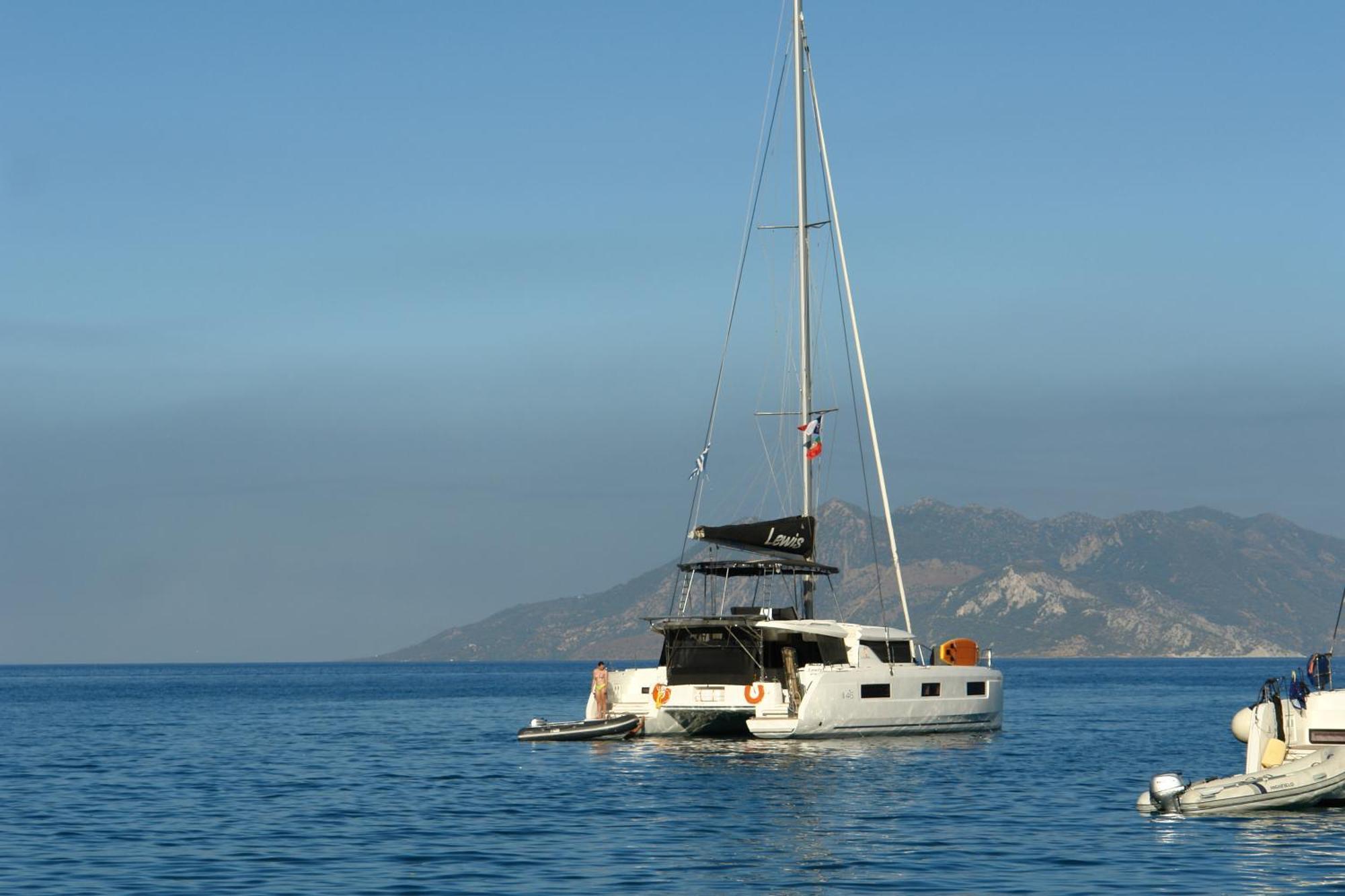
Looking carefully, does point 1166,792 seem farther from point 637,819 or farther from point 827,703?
point 827,703

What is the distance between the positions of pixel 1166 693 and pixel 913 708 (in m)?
65.9

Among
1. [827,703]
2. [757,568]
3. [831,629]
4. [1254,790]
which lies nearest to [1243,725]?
[1254,790]

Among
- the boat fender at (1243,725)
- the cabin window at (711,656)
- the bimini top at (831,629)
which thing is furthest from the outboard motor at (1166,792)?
the cabin window at (711,656)

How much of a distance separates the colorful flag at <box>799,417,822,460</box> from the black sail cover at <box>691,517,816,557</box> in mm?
2002

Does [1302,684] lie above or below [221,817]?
above

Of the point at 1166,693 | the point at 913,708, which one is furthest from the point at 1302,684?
the point at 1166,693

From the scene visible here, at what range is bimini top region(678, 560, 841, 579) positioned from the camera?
44156mm

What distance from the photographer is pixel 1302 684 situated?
2908 centimetres

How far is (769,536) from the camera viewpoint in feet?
146

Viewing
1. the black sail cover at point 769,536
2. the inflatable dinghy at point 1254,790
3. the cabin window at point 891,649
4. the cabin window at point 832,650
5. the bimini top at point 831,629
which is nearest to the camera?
the inflatable dinghy at point 1254,790

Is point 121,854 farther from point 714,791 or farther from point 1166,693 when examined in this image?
point 1166,693

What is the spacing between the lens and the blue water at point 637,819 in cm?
2208

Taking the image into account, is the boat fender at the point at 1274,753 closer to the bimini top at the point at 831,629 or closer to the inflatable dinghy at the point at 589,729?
the bimini top at the point at 831,629

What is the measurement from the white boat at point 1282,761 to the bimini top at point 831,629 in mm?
12725
